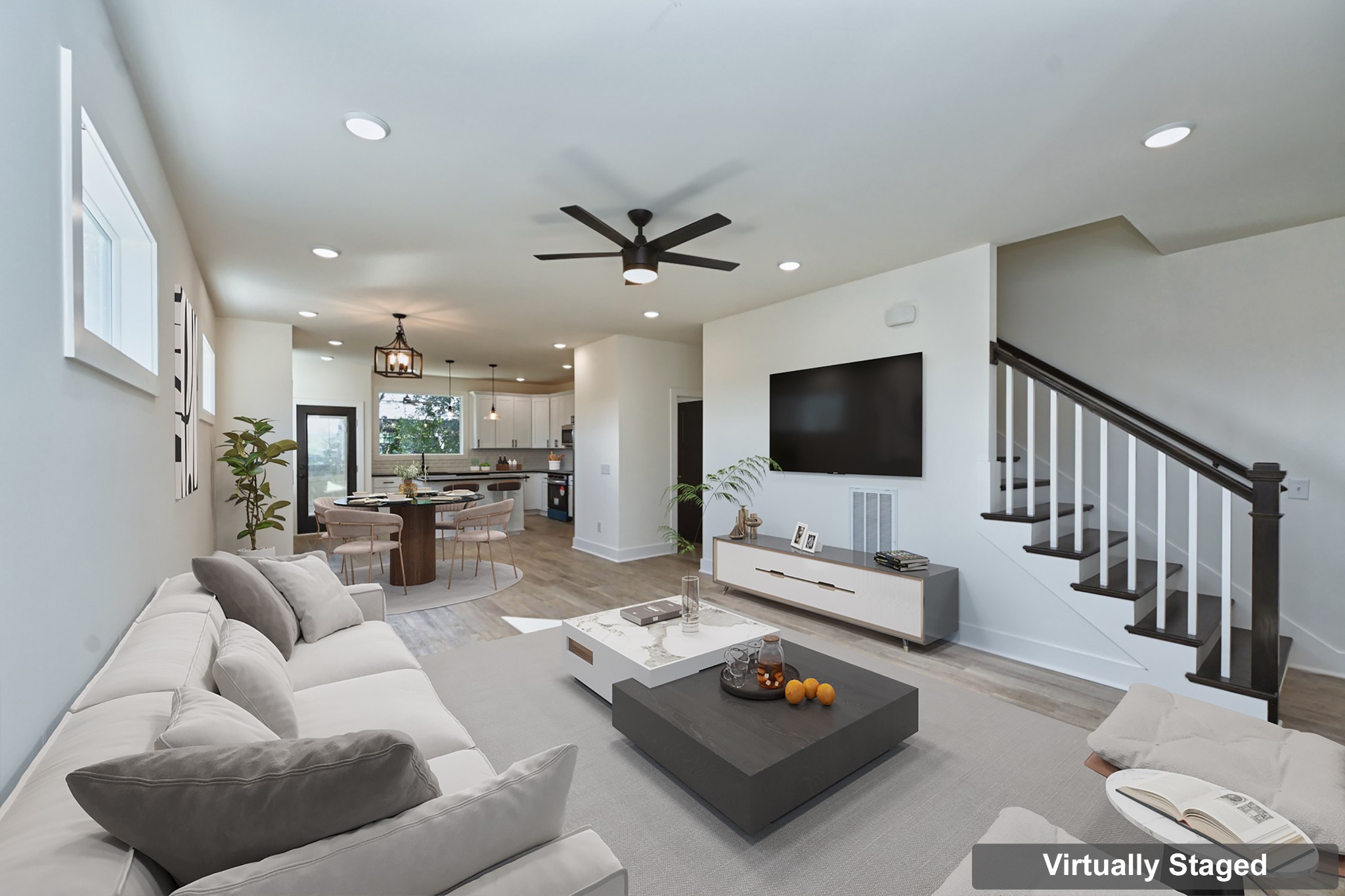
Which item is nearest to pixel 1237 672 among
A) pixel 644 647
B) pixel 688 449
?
pixel 644 647

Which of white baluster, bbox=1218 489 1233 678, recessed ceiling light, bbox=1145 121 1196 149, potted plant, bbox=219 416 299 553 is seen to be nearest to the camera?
recessed ceiling light, bbox=1145 121 1196 149

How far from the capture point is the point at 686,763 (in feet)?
6.82

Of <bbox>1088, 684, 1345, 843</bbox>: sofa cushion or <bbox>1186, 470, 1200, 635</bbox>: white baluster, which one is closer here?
<bbox>1088, 684, 1345, 843</bbox>: sofa cushion

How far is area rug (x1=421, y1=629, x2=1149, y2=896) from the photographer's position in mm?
1796

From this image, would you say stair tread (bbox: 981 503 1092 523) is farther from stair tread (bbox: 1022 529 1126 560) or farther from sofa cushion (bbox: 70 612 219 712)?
sofa cushion (bbox: 70 612 219 712)

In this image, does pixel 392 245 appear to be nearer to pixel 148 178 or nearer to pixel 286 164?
pixel 286 164

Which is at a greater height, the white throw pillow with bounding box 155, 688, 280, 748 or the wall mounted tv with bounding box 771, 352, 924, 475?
the wall mounted tv with bounding box 771, 352, 924, 475

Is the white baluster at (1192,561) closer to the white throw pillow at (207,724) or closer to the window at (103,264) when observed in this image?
the white throw pillow at (207,724)

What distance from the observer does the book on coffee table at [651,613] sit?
3.10 m

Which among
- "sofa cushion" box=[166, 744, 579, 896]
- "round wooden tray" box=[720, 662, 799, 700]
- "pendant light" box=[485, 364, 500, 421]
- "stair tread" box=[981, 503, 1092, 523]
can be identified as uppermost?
"pendant light" box=[485, 364, 500, 421]

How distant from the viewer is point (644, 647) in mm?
2775

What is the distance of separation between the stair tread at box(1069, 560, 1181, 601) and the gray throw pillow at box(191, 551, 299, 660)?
4026 millimetres

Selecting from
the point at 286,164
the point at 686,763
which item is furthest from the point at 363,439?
the point at 686,763

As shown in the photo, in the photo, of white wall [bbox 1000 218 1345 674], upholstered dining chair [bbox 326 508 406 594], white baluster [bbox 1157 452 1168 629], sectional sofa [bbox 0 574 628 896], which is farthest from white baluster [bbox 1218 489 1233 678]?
upholstered dining chair [bbox 326 508 406 594]
